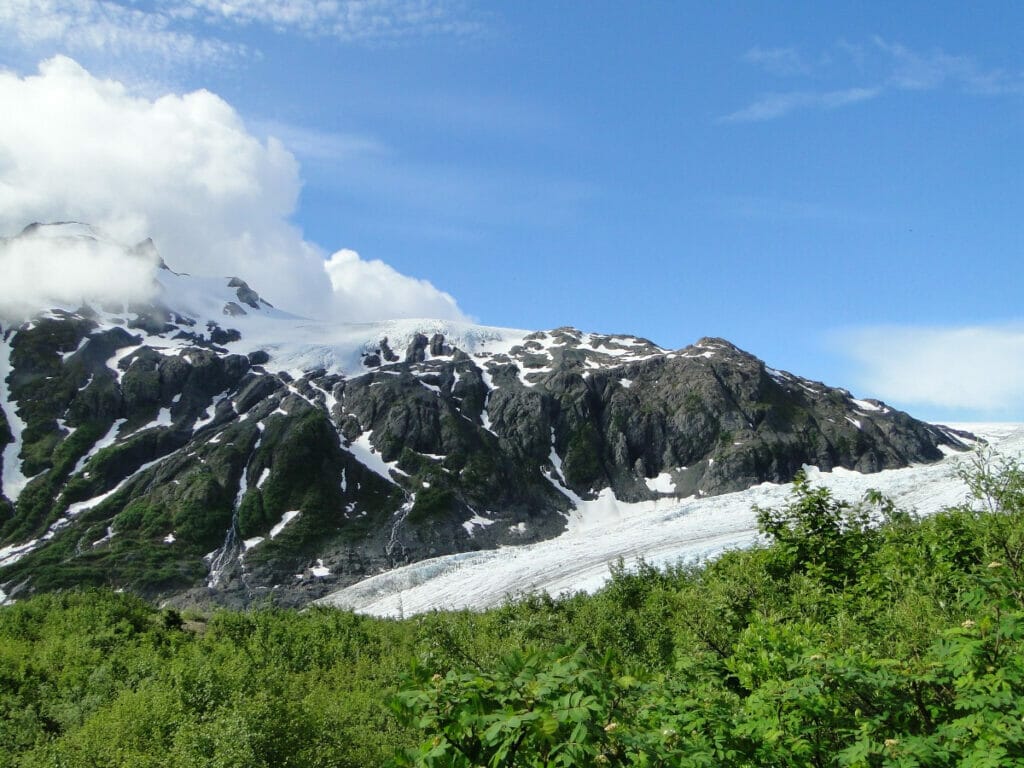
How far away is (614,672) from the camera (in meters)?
6.91

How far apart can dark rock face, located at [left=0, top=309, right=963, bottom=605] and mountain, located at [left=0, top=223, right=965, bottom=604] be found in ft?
1.35

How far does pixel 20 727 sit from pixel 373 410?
423 feet

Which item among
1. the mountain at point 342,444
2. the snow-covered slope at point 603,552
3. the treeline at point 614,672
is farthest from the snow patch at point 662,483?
the treeline at point 614,672

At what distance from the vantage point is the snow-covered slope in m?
63.8

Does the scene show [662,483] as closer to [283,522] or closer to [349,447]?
[349,447]

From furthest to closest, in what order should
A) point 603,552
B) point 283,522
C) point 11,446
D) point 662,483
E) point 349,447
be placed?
point 11,446 < point 349,447 < point 662,483 < point 283,522 < point 603,552

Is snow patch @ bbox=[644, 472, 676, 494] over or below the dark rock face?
below

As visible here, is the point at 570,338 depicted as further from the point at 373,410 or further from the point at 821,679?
the point at 821,679

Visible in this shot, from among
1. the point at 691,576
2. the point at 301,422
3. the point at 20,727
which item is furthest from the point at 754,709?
the point at 301,422

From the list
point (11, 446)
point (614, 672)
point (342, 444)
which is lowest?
point (614, 672)

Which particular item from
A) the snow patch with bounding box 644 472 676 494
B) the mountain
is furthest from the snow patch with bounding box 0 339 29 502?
the snow patch with bounding box 644 472 676 494

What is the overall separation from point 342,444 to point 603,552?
75.0 m

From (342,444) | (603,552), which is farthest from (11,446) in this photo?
(603,552)

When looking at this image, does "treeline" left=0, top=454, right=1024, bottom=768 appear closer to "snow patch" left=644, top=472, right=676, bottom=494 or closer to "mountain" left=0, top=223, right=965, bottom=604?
"mountain" left=0, top=223, right=965, bottom=604
